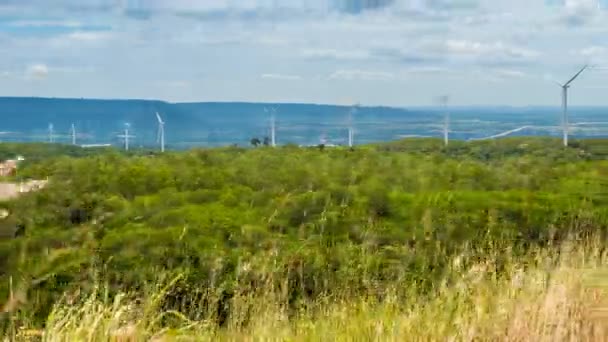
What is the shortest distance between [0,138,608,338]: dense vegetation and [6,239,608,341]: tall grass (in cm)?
31

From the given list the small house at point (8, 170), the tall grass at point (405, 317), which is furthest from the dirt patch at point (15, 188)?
the tall grass at point (405, 317)

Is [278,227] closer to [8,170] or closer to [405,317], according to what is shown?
[405,317]

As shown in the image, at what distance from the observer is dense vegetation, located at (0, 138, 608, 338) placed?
28.8 feet

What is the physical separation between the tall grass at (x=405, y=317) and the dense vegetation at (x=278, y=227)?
0.31 meters

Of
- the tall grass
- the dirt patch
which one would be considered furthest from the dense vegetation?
the dirt patch

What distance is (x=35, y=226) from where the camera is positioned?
16828 millimetres

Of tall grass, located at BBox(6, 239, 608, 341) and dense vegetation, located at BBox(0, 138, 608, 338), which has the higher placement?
tall grass, located at BBox(6, 239, 608, 341)

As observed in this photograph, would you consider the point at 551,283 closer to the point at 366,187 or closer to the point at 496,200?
the point at 496,200

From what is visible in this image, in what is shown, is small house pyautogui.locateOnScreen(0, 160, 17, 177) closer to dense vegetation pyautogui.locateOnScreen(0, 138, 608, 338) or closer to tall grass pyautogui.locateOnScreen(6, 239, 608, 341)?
dense vegetation pyautogui.locateOnScreen(0, 138, 608, 338)

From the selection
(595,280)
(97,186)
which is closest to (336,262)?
(595,280)

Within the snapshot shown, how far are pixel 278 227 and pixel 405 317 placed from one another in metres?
10.9

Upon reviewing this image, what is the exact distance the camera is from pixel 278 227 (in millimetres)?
16250

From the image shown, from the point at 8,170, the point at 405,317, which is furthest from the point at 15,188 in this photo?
the point at 405,317

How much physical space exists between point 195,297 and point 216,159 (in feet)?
90.2
